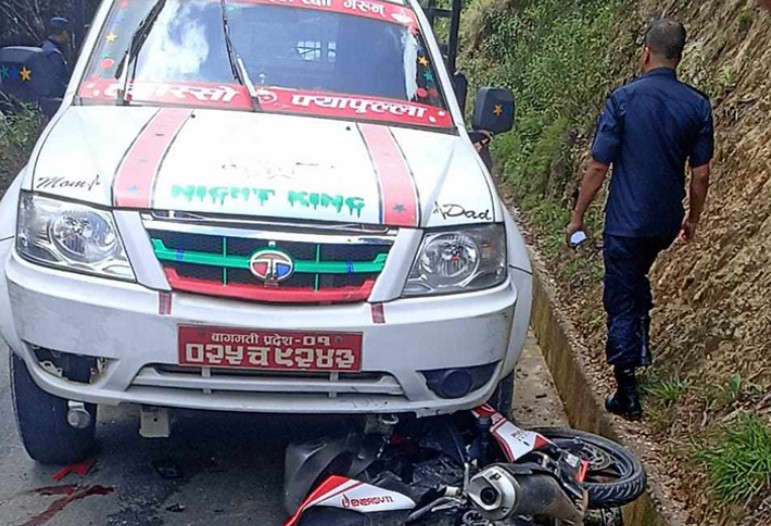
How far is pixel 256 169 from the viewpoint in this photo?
129 inches

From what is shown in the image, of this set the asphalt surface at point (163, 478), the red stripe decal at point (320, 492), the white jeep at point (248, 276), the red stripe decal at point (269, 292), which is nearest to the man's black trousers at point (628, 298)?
the white jeep at point (248, 276)

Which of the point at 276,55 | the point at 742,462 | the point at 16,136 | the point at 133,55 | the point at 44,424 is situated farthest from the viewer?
the point at 16,136

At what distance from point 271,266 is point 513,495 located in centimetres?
107

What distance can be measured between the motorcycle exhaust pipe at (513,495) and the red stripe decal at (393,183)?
0.89m

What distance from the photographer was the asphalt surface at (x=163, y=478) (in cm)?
355

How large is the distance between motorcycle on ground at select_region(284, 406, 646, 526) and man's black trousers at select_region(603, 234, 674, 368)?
601mm

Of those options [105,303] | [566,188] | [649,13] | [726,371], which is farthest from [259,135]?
[649,13]

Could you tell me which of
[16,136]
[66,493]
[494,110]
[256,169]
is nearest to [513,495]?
[256,169]

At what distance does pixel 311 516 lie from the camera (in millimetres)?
3146

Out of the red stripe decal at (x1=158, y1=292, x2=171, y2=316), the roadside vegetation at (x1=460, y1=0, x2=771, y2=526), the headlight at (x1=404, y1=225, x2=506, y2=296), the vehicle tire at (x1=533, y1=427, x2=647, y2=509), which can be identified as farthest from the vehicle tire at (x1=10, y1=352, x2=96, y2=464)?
the roadside vegetation at (x1=460, y1=0, x2=771, y2=526)

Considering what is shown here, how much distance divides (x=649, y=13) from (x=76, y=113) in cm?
522

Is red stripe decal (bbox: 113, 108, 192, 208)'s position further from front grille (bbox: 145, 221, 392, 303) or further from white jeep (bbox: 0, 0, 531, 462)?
front grille (bbox: 145, 221, 392, 303)

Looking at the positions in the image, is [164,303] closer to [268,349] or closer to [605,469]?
[268,349]

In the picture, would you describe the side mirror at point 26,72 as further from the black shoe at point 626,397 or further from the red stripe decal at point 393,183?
the black shoe at point 626,397
